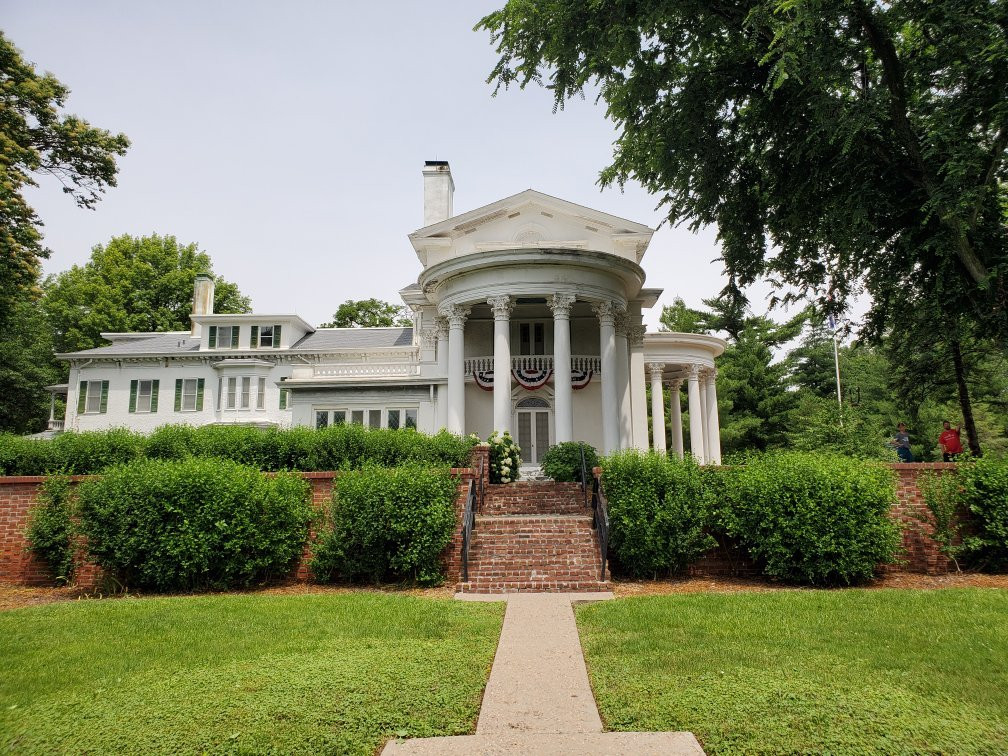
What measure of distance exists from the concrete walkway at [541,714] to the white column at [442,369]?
51.3 feet

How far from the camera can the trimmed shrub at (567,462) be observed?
1783 cm

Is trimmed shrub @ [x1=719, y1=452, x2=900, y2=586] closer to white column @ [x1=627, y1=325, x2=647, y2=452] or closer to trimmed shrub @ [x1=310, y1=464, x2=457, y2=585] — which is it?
trimmed shrub @ [x1=310, y1=464, x2=457, y2=585]

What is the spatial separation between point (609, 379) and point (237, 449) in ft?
40.6

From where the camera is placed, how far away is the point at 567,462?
18125 mm

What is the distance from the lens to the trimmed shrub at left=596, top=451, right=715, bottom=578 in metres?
11.7

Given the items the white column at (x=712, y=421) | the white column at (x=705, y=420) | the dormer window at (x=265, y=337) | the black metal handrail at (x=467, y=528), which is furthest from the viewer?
the dormer window at (x=265, y=337)

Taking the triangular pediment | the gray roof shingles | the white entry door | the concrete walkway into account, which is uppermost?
the triangular pediment

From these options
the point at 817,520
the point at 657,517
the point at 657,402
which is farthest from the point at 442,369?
the point at 817,520

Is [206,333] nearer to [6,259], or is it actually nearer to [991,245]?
[6,259]

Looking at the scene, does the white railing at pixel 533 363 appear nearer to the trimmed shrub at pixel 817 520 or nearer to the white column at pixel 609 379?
the white column at pixel 609 379

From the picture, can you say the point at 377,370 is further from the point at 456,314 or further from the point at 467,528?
the point at 467,528

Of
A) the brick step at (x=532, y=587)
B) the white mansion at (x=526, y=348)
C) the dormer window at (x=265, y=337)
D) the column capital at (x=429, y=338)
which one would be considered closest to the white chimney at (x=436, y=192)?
the white mansion at (x=526, y=348)

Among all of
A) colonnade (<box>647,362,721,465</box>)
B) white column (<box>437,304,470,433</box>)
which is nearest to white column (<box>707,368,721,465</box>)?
colonnade (<box>647,362,721,465</box>)

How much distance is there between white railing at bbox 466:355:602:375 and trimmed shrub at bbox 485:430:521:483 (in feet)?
18.2
